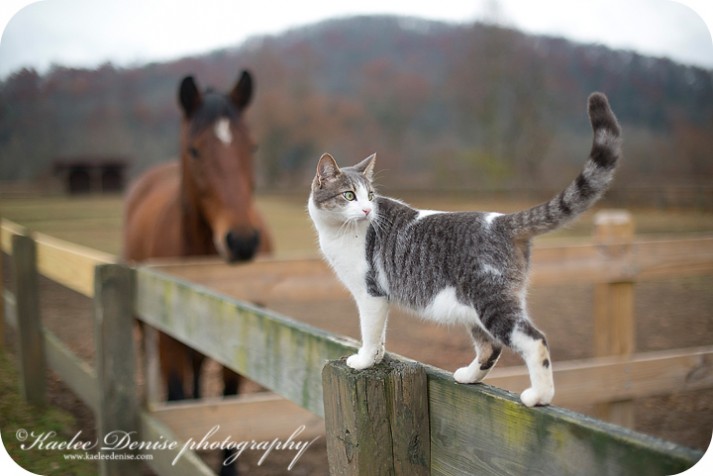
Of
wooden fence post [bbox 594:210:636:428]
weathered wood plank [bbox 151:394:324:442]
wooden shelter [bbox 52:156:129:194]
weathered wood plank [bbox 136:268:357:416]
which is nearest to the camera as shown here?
weathered wood plank [bbox 136:268:357:416]

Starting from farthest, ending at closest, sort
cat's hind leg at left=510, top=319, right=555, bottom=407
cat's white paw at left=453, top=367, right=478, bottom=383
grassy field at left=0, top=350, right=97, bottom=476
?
grassy field at left=0, top=350, right=97, bottom=476
cat's white paw at left=453, top=367, right=478, bottom=383
cat's hind leg at left=510, top=319, right=555, bottom=407

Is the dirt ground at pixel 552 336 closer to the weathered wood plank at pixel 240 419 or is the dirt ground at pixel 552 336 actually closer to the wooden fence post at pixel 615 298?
the weathered wood plank at pixel 240 419

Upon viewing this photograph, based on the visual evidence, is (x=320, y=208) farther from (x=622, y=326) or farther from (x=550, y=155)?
(x=550, y=155)

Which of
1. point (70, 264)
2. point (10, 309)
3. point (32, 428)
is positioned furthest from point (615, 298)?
point (10, 309)

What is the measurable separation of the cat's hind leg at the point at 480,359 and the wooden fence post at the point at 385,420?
9 centimetres

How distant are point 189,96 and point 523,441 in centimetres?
232

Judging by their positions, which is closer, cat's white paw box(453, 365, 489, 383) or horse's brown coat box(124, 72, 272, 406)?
cat's white paw box(453, 365, 489, 383)

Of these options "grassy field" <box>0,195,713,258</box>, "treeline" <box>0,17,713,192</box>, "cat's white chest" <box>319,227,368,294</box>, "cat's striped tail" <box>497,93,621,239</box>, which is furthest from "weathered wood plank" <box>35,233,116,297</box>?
"cat's striped tail" <box>497,93,621,239</box>

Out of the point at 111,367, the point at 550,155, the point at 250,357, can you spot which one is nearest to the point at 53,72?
the point at 111,367

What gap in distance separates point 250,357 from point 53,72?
2415 mm

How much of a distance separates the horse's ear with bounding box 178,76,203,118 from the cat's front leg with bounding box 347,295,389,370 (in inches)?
75.7

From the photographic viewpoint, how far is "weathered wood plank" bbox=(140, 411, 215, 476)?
172cm

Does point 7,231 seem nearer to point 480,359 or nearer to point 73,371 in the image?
point 73,371

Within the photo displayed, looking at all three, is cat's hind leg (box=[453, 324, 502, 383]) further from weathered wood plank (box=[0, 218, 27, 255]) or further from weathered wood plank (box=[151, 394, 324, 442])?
weathered wood plank (box=[0, 218, 27, 255])
